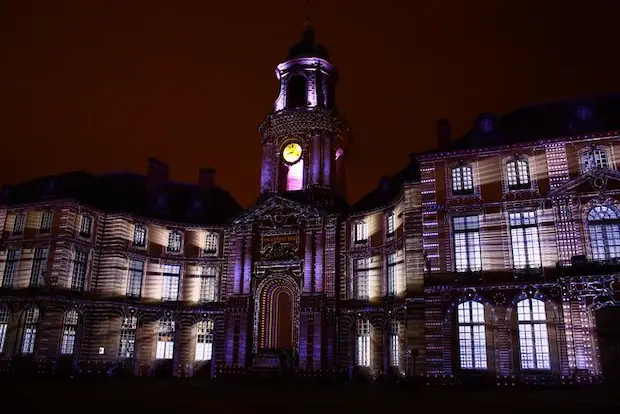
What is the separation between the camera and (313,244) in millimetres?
40125

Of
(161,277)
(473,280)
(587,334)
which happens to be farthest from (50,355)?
(587,334)

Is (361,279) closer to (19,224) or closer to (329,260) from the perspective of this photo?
(329,260)

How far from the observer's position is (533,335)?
2755cm

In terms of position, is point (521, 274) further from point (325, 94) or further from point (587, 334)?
point (325, 94)

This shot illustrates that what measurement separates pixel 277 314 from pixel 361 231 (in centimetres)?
894

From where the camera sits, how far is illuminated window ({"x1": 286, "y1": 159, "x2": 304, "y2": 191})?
147 feet

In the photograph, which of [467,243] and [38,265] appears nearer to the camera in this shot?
[467,243]

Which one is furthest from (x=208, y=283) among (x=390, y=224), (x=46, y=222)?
(x=390, y=224)

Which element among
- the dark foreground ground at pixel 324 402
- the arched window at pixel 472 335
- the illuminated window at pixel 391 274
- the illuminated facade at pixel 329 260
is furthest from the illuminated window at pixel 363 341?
the dark foreground ground at pixel 324 402

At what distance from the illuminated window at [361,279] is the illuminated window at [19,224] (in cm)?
2412

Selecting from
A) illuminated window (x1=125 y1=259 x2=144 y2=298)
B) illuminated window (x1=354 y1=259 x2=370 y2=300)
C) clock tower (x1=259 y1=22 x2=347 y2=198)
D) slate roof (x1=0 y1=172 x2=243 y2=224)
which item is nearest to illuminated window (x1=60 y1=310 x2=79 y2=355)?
illuminated window (x1=125 y1=259 x2=144 y2=298)

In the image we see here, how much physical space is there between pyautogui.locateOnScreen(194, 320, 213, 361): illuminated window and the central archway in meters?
4.83

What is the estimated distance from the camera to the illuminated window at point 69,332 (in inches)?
1444

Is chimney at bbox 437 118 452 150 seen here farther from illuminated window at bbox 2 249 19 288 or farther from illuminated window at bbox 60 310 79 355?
illuminated window at bbox 2 249 19 288
